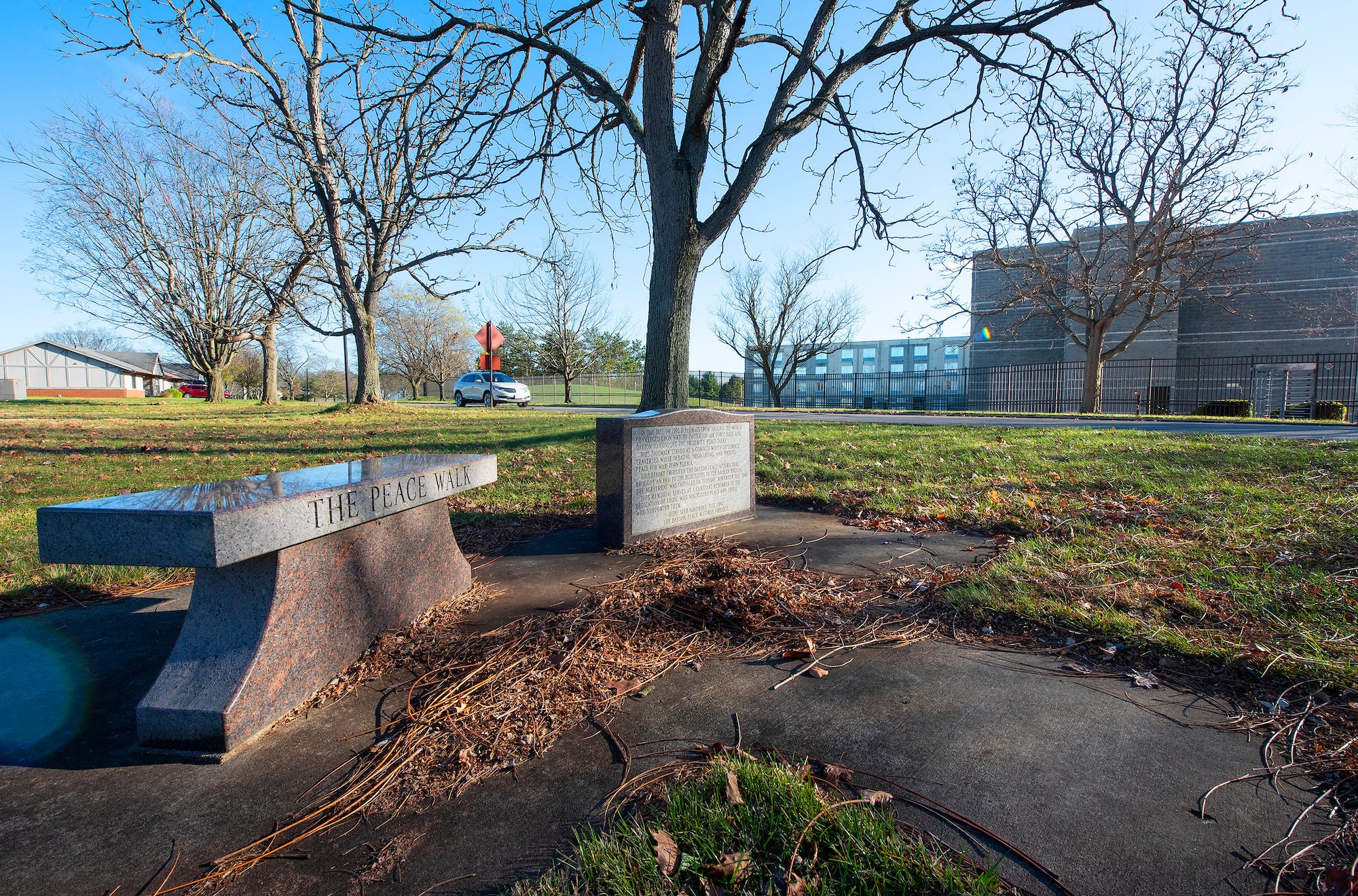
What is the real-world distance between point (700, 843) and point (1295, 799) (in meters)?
1.87

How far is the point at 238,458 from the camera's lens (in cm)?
945

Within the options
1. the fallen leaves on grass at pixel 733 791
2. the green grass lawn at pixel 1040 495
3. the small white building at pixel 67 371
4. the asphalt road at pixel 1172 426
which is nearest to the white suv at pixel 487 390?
the green grass lawn at pixel 1040 495

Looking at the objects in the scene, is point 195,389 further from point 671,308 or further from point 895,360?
point 671,308

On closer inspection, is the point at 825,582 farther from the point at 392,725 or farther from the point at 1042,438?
the point at 1042,438

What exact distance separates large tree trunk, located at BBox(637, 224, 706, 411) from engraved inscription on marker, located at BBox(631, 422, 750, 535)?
1.40 m

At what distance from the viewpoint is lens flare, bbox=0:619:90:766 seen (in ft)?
7.81

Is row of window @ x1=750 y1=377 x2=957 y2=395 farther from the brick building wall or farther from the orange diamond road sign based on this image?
the orange diamond road sign

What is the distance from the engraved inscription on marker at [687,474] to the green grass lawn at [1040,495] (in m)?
1.31

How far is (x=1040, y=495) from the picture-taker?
6.53 metres

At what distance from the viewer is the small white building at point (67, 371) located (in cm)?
6338

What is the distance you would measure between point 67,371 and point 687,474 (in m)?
86.7

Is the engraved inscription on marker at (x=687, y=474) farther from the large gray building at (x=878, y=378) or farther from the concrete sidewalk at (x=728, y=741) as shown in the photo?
the large gray building at (x=878, y=378)

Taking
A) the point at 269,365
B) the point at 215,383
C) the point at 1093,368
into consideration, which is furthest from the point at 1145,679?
the point at 215,383

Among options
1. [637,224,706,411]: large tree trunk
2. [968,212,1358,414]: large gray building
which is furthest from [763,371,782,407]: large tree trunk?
[637,224,706,411]: large tree trunk
